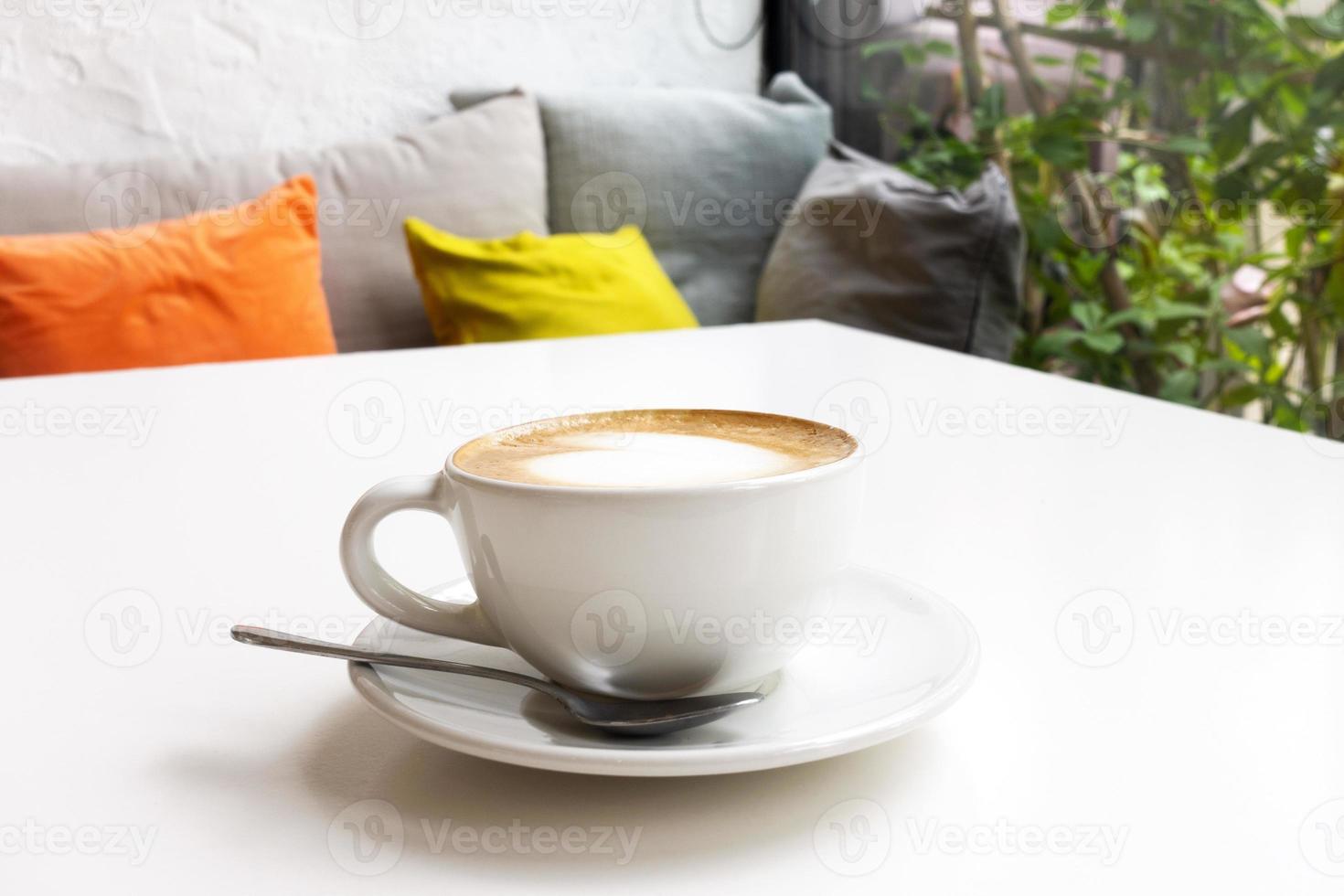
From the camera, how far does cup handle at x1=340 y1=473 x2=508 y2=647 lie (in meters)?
0.40

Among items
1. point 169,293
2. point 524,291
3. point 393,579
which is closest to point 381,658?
point 393,579

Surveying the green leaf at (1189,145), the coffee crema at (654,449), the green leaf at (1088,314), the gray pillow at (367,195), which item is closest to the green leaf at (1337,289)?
the green leaf at (1189,145)

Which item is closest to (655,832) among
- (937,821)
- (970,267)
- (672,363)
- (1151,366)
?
(937,821)

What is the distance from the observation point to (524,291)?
1976mm

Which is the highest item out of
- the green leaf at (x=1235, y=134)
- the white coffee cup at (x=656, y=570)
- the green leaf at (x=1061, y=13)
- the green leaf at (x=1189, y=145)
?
the green leaf at (x=1061, y=13)

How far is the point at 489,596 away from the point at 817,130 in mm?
2226

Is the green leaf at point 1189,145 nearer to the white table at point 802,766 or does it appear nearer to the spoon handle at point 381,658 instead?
the white table at point 802,766

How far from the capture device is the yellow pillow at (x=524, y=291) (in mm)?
1960

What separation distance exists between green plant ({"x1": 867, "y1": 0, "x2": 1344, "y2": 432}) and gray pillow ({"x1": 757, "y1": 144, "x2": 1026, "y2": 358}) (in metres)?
0.13

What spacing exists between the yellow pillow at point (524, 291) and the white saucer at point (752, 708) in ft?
5.06

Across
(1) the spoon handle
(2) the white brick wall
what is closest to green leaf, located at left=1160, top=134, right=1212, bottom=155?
(2) the white brick wall

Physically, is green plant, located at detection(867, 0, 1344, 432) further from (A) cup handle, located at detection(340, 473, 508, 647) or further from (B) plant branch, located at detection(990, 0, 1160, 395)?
(A) cup handle, located at detection(340, 473, 508, 647)

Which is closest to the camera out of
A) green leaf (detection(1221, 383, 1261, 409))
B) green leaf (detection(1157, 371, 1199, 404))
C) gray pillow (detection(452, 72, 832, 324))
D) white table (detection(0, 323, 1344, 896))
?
white table (detection(0, 323, 1344, 896))

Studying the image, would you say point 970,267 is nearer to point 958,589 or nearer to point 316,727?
point 958,589
